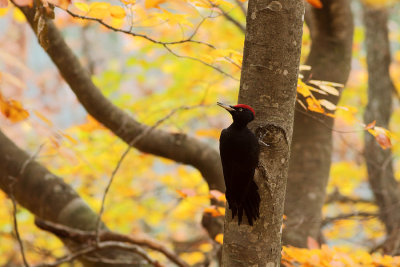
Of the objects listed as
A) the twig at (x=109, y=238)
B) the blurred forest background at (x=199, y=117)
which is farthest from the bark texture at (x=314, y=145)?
the twig at (x=109, y=238)

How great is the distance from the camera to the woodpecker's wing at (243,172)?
4.35 feet

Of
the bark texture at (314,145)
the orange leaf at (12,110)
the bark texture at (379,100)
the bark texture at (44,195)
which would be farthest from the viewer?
the bark texture at (379,100)

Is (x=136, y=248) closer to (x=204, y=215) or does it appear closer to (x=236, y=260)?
(x=204, y=215)

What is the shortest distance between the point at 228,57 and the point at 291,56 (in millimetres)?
560

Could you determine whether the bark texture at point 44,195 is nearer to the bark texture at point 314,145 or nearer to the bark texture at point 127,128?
the bark texture at point 127,128

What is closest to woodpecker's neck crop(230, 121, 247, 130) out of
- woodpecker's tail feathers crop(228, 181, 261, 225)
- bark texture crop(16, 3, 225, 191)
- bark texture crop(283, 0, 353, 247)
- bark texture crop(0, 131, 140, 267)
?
woodpecker's tail feathers crop(228, 181, 261, 225)

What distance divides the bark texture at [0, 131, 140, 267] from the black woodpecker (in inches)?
71.2

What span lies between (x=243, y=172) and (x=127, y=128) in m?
1.62

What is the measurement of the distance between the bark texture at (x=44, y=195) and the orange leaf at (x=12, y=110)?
130 centimetres

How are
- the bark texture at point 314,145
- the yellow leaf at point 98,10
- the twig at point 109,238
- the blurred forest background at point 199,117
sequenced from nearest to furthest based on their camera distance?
1. the yellow leaf at point 98,10
2. the blurred forest background at point 199,117
3. the twig at point 109,238
4. the bark texture at point 314,145

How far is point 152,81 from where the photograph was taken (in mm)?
10617

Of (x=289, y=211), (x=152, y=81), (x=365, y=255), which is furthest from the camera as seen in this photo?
(x=152, y=81)

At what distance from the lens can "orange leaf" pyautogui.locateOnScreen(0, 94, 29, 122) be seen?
155 cm

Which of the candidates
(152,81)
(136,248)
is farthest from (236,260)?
(152,81)
